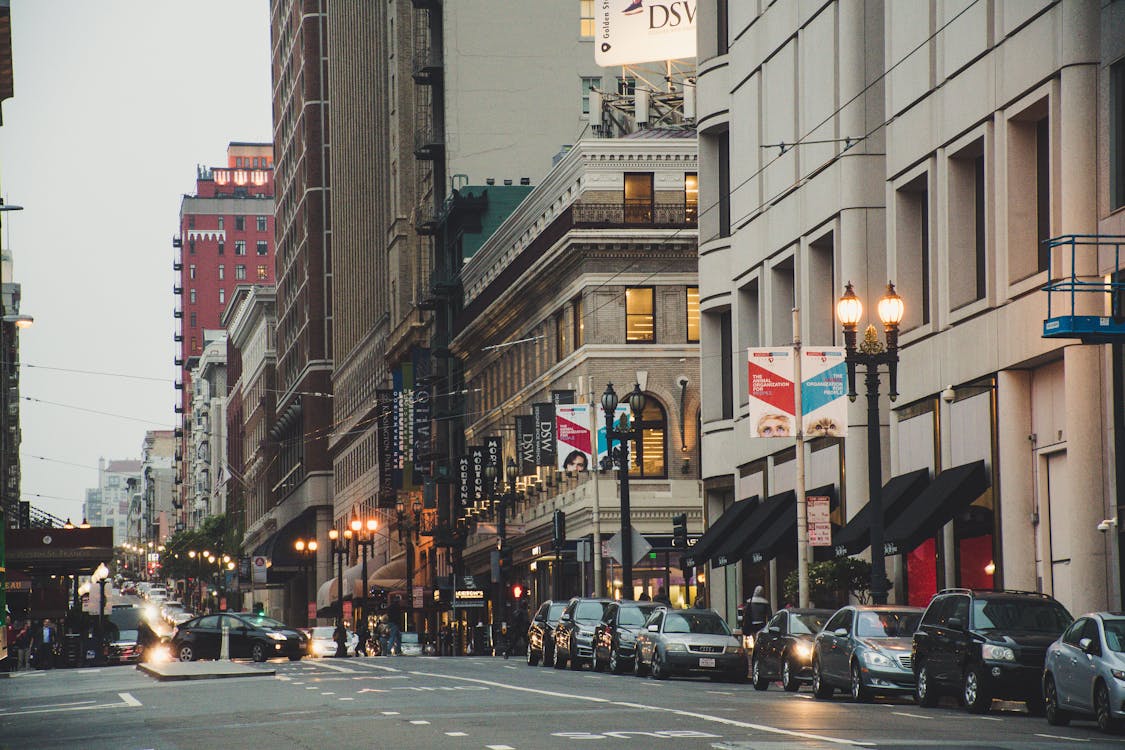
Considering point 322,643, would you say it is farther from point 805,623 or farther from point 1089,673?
point 1089,673

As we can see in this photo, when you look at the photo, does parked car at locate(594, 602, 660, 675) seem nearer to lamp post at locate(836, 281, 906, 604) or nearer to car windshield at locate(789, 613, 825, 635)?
car windshield at locate(789, 613, 825, 635)

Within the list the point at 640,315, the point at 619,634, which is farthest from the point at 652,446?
the point at 619,634

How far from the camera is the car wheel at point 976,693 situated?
25.5 metres

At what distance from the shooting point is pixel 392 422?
99.1 meters

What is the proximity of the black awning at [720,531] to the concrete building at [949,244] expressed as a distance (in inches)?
24.6

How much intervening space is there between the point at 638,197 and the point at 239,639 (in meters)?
22.0

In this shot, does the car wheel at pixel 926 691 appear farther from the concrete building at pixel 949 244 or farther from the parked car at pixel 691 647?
the parked car at pixel 691 647

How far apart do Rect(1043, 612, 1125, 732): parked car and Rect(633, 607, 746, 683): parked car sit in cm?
1400

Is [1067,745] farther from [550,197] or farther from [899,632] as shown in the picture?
[550,197]

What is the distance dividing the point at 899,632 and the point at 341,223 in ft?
346

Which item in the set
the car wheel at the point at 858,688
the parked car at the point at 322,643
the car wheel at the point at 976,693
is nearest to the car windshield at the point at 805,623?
the car wheel at the point at 858,688

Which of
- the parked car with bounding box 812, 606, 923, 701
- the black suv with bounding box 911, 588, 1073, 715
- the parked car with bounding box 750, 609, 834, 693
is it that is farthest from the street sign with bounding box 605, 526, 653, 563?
the black suv with bounding box 911, 588, 1073, 715

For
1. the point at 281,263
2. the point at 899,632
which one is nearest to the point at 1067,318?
the point at 899,632

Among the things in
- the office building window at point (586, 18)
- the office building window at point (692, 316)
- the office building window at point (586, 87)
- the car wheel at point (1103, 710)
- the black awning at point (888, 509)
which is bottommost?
the car wheel at point (1103, 710)
